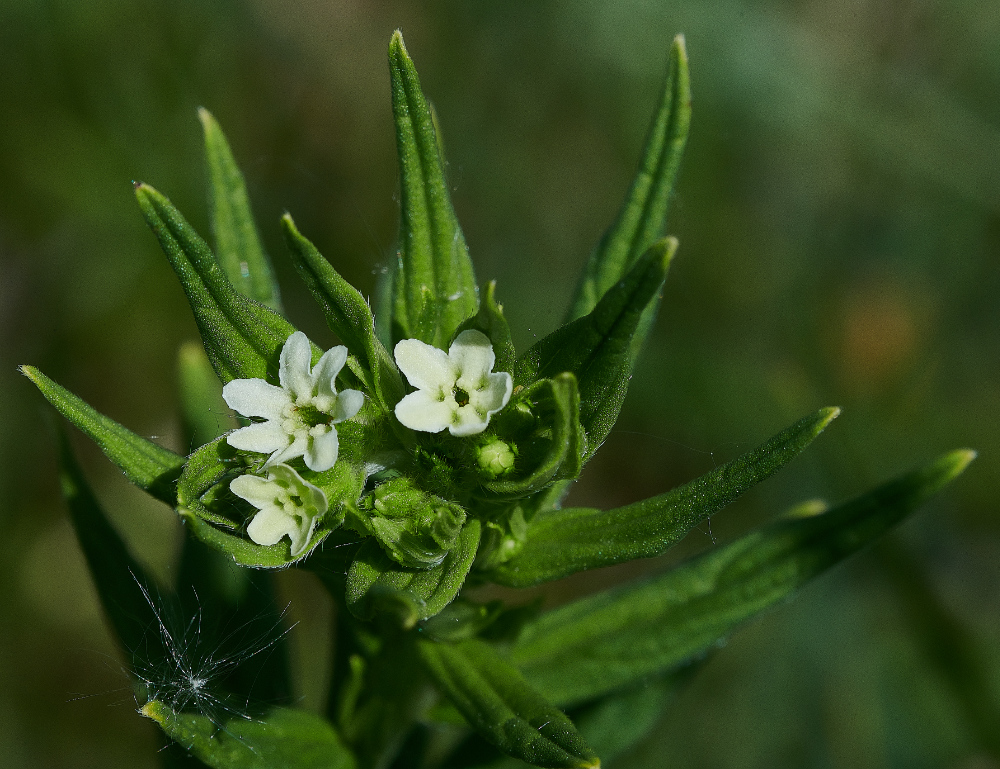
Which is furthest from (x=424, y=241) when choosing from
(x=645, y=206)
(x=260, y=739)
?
(x=260, y=739)

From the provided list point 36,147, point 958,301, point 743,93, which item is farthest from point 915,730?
point 36,147

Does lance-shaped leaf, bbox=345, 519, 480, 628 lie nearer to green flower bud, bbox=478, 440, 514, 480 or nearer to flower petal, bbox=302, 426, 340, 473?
green flower bud, bbox=478, 440, 514, 480

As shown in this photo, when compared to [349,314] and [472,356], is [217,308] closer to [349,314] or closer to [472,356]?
[349,314]

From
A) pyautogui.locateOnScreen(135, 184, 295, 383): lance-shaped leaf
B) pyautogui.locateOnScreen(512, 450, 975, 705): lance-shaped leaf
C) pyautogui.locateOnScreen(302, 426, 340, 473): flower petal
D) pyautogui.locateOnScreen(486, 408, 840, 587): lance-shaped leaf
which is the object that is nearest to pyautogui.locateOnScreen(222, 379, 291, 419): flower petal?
pyautogui.locateOnScreen(135, 184, 295, 383): lance-shaped leaf

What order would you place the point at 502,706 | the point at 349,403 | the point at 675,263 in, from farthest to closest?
the point at 675,263 < the point at 502,706 < the point at 349,403

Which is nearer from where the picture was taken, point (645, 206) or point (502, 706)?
point (502, 706)

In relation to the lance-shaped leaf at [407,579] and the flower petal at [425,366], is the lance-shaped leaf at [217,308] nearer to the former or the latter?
the flower petal at [425,366]
